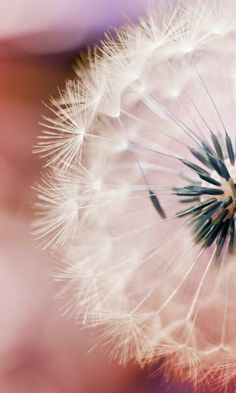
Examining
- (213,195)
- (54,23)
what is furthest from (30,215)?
(213,195)

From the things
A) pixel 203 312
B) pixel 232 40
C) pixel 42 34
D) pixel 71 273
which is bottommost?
pixel 203 312

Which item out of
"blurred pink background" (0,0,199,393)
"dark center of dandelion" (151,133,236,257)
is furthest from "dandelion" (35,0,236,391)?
"blurred pink background" (0,0,199,393)

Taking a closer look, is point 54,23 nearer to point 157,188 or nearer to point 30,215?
point 30,215

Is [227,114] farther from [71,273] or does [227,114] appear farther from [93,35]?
[93,35]

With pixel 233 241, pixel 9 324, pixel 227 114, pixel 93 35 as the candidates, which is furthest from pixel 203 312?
pixel 93 35

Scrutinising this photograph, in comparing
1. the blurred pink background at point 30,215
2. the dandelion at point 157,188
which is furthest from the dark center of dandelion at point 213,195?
the blurred pink background at point 30,215

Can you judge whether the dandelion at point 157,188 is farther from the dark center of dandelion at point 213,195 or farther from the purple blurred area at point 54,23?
the purple blurred area at point 54,23

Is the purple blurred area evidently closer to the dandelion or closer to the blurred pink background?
the blurred pink background
